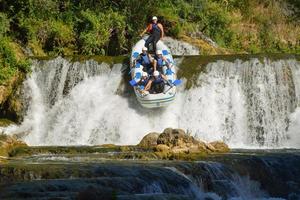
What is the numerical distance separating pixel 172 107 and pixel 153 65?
1327 mm

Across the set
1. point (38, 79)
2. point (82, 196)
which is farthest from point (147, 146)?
point (82, 196)

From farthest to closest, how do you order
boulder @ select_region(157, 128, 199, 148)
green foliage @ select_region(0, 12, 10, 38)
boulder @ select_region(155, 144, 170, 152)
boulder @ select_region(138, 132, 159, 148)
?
1. green foliage @ select_region(0, 12, 10, 38)
2. boulder @ select_region(138, 132, 159, 148)
3. boulder @ select_region(157, 128, 199, 148)
4. boulder @ select_region(155, 144, 170, 152)

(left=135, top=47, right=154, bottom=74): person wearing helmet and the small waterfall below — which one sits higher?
(left=135, top=47, right=154, bottom=74): person wearing helmet

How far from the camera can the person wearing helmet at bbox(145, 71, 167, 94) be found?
2089 cm

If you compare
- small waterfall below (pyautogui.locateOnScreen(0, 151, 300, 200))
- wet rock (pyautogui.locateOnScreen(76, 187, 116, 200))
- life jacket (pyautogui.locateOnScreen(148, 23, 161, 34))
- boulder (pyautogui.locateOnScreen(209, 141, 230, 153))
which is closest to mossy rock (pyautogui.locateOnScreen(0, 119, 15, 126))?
life jacket (pyautogui.locateOnScreen(148, 23, 161, 34))

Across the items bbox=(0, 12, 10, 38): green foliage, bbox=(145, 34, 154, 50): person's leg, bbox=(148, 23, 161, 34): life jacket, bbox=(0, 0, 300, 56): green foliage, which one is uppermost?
bbox=(0, 0, 300, 56): green foliage

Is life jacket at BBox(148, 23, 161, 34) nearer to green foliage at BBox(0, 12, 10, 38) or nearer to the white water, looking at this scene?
the white water

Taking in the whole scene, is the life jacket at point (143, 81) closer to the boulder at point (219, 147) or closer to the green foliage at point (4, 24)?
the boulder at point (219, 147)

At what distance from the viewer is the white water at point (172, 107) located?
21.0 metres

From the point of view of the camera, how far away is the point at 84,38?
82.1 feet

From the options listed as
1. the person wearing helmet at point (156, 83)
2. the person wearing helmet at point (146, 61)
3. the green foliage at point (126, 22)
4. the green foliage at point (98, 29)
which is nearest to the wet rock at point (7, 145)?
the person wearing helmet at point (156, 83)

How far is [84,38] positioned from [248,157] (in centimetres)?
1096

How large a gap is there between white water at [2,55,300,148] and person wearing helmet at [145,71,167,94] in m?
0.75

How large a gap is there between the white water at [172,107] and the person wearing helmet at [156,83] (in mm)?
753
